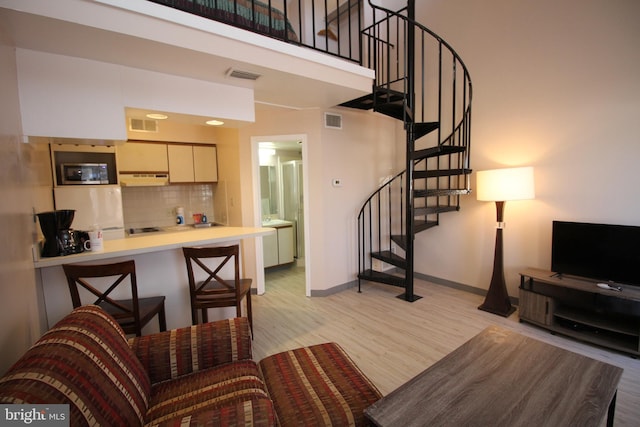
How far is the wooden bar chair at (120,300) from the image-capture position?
183 centimetres

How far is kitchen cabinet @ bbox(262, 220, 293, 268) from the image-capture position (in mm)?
4750

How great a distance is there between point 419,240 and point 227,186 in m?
3.05

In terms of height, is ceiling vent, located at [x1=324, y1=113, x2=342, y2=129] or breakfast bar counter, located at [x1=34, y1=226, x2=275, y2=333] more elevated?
ceiling vent, located at [x1=324, y1=113, x2=342, y2=129]

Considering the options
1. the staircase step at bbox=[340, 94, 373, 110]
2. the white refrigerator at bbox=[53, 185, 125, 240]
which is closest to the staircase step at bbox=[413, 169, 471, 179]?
the staircase step at bbox=[340, 94, 373, 110]

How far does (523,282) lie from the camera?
2.95 m

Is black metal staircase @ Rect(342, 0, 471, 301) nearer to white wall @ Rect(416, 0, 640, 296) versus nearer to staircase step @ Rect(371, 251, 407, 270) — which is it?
staircase step @ Rect(371, 251, 407, 270)

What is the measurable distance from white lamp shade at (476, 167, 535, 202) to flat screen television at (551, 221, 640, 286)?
1.40ft

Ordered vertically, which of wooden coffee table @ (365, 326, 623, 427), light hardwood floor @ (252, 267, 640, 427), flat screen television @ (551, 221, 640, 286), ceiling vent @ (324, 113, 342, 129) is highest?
ceiling vent @ (324, 113, 342, 129)

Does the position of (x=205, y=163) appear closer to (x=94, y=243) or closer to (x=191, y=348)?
(x=94, y=243)

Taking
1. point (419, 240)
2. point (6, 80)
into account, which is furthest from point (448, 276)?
point (6, 80)

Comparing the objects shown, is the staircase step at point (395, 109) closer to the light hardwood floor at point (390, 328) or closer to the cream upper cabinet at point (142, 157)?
the light hardwood floor at point (390, 328)

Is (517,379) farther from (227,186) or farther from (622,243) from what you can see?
(227,186)

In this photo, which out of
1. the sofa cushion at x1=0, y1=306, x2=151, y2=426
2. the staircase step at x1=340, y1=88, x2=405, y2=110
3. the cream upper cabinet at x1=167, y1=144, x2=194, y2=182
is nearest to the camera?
the sofa cushion at x1=0, y1=306, x2=151, y2=426

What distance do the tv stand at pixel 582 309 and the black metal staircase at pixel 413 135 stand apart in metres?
1.18
